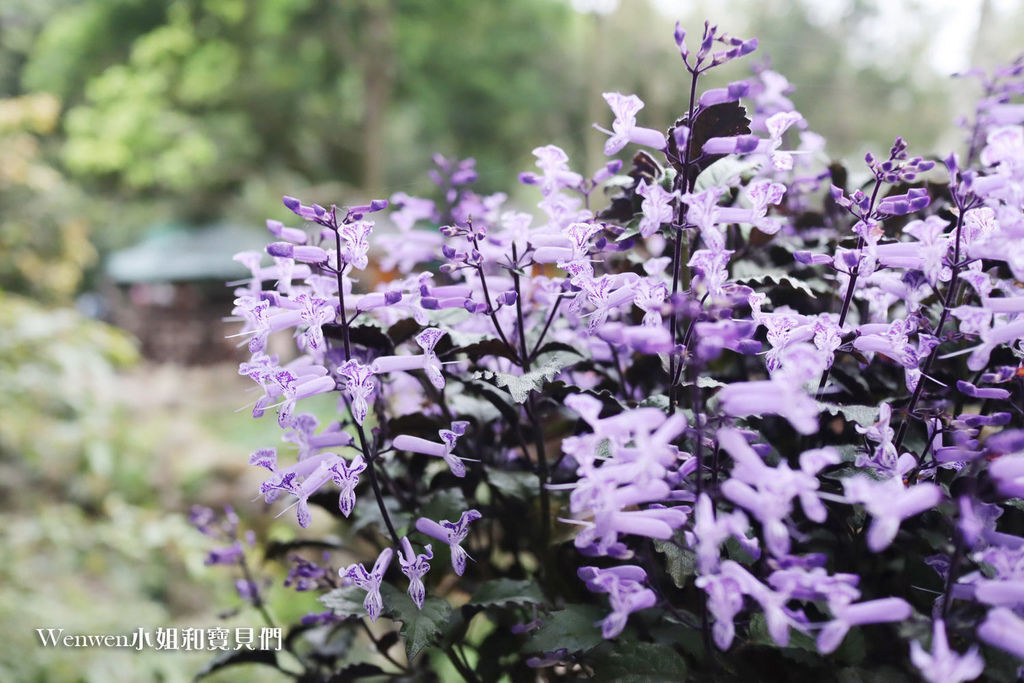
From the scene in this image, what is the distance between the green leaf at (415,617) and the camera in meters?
0.61

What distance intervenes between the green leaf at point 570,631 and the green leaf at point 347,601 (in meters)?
0.17

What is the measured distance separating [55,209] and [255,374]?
6.03m

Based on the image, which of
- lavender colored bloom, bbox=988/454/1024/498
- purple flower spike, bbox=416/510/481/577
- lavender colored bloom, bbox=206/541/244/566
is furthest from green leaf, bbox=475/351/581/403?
lavender colored bloom, bbox=206/541/244/566

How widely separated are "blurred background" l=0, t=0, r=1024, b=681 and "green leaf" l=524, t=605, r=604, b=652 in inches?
20.9

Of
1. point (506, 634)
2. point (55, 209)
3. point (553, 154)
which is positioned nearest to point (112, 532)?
point (506, 634)

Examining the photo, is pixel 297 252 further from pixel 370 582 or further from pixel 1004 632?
pixel 1004 632

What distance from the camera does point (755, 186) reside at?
24.4 inches

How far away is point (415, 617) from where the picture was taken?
0.64 metres

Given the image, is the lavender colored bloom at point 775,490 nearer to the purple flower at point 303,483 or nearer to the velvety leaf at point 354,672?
the purple flower at point 303,483

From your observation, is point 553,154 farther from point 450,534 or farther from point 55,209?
point 55,209

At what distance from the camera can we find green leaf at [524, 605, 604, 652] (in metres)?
0.60

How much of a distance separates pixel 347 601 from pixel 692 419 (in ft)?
1.27

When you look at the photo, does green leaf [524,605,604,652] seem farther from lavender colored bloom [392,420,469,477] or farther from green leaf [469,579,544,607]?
lavender colored bloom [392,420,469,477]

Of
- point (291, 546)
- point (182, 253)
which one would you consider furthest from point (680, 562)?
point (182, 253)
